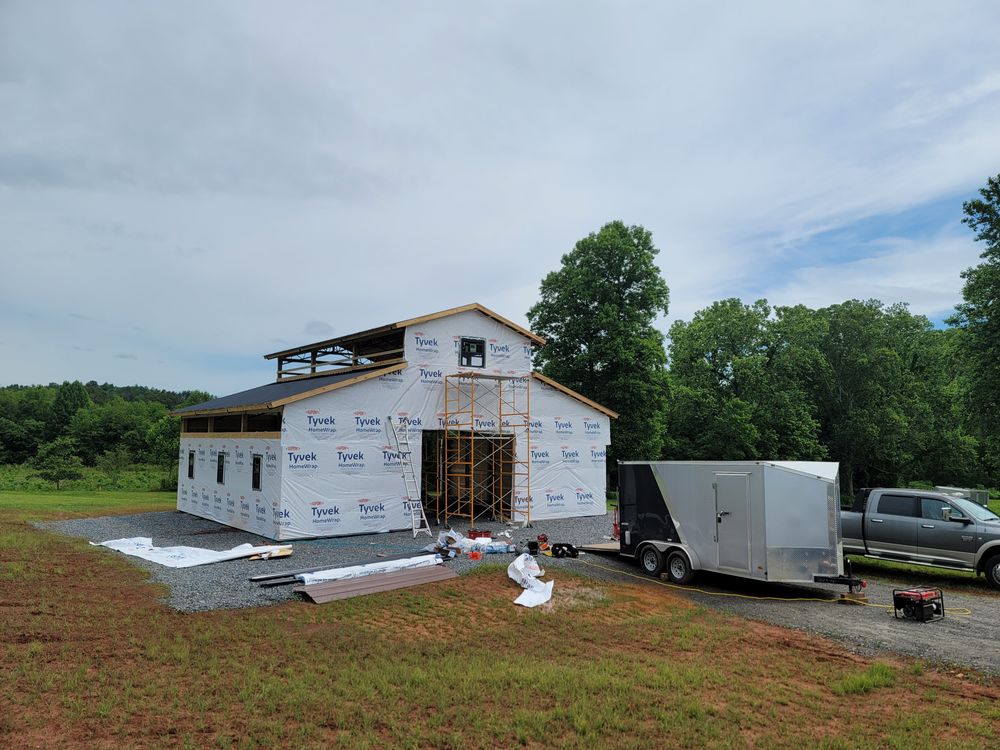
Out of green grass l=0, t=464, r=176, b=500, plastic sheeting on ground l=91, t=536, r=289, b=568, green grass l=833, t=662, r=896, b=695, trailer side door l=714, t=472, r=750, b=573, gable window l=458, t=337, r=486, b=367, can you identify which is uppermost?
gable window l=458, t=337, r=486, b=367

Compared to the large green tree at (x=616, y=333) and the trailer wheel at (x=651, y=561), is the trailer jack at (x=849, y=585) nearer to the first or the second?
the trailer wheel at (x=651, y=561)

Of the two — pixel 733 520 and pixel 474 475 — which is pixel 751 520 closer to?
pixel 733 520

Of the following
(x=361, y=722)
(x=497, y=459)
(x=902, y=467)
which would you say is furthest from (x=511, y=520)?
(x=902, y=467)

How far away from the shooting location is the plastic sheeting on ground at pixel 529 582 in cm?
1113

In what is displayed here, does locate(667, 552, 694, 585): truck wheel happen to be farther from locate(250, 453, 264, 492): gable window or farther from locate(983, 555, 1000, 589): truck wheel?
locate(250, 453, 264, 492): gable window

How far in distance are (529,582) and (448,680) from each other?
470 centimetres

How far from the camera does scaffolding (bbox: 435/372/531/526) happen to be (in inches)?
862

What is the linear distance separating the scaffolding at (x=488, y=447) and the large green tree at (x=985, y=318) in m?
17.3

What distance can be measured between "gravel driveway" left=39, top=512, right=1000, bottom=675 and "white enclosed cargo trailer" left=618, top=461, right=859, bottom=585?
59 cm

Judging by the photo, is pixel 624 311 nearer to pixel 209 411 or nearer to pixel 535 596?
pixel 209 411

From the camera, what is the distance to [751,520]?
38.1 ft

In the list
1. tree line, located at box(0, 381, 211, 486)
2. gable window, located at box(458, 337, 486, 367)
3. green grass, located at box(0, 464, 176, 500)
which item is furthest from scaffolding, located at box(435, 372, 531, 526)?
tree line, located at box(0, 381, 211, 486)

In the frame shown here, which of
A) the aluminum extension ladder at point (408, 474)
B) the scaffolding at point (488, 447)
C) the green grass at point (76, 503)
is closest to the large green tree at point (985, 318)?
the scaffolding at point (488, 447)

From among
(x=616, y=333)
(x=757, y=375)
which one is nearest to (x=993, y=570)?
(x=616, y=333)
